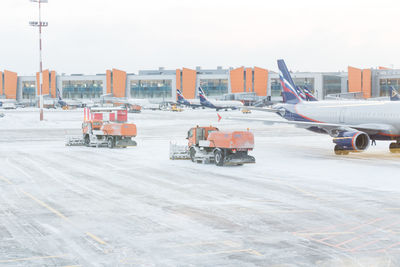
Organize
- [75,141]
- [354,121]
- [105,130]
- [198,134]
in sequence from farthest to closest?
[75,141]
[105,130]
[354,121]
[198,134]

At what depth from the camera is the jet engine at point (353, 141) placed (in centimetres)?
3488

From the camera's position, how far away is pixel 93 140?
1778 inches

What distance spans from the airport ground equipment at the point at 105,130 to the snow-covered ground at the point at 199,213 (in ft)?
30.0

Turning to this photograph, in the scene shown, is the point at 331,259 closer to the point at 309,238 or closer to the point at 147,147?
the point at 309,238

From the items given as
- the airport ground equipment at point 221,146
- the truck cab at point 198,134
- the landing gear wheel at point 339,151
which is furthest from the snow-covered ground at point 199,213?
the landing gear wheel at point 339,151

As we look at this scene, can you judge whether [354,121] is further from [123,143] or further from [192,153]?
[123,143]

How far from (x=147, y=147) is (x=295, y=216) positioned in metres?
27.9

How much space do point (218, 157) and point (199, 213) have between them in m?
13.8

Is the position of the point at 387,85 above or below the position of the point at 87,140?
above

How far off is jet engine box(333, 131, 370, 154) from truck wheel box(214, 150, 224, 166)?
9205 millimetres

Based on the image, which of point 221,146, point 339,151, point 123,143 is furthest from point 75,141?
point 339,151

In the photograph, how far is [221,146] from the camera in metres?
31.9

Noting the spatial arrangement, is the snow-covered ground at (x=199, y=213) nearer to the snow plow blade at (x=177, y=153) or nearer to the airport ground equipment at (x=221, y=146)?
the airport ground equipment at (x=221, y=146)

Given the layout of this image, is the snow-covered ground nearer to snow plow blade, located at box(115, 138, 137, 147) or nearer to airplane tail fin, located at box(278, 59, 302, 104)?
snow plow blade, located at box(115, 138, 137, 147)
